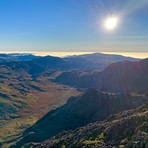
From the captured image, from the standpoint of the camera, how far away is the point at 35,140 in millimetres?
109750

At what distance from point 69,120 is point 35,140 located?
71.6 ft

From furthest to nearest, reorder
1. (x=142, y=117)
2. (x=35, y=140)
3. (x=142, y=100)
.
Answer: (x=142, y=100) < (x=35, y=140) < (x=142, y=117)

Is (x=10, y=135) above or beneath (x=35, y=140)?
beneath

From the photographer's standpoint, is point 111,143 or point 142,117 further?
point 142,117

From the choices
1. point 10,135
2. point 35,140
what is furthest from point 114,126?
point 10,135

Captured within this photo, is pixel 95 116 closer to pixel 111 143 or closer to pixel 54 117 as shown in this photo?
pixel 54 117

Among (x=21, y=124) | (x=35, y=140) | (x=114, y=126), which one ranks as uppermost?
(x=114, y=126)

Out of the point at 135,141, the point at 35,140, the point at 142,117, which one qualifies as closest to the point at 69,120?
the point at 35,140

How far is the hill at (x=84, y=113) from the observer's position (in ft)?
381

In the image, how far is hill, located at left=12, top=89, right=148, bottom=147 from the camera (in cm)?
11619

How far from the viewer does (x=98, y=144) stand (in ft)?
155

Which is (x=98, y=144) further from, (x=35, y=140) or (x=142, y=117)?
(x=35, y=140)

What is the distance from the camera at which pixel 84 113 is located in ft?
417

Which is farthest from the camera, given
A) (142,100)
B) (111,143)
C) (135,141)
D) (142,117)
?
(142,100)
